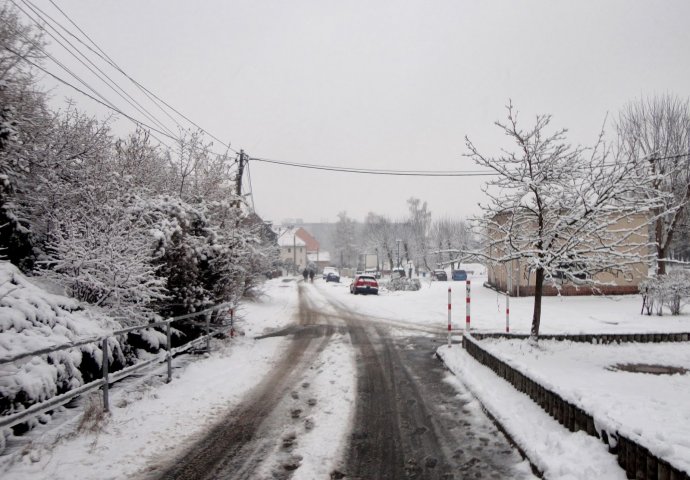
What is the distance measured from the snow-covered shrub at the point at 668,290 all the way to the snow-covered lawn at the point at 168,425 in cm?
1345

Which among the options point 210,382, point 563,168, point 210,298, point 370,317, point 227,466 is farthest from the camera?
point 370,317

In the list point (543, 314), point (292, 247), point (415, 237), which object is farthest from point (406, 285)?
point (292, 247)

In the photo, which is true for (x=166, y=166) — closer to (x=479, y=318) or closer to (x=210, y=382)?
(x=210, y=382)

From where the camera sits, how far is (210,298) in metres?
11.3

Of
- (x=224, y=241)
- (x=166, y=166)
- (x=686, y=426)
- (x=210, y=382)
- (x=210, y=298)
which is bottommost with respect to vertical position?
(x=210, y=382)

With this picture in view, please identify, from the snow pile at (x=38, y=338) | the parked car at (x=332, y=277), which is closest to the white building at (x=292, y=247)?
the parked car at (x=332, y=277)

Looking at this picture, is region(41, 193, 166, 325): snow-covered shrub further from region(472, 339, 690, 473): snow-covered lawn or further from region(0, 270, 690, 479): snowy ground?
region(472, 339, 690, 473): snow-covered lawn

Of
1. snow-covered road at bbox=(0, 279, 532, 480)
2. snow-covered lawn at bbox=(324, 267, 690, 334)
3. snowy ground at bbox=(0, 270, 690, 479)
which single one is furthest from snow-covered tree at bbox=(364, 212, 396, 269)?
snow-covered road at bbox=(0, 279, 532, 480)

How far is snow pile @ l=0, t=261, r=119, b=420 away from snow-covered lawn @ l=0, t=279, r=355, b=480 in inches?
19.9

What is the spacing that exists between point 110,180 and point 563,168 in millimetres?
10132

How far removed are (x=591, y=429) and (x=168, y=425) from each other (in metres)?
4.90

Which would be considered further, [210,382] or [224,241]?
[224,241]

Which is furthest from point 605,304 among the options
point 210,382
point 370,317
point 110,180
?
point 110,180

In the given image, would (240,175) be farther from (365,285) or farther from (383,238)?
(383,238)
